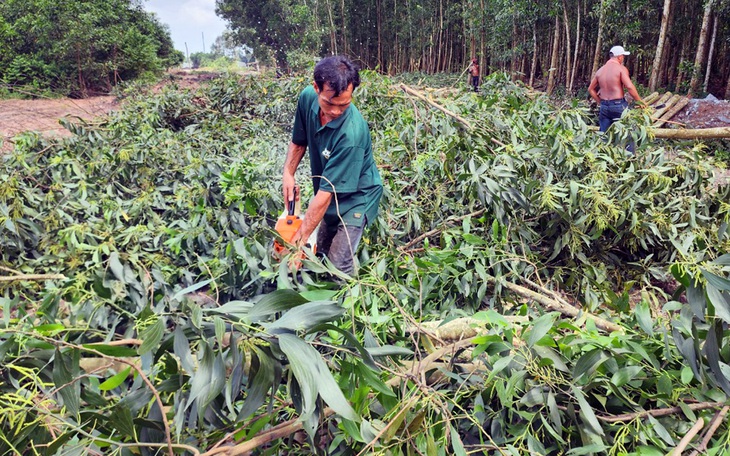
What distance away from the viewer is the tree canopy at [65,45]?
15.6m

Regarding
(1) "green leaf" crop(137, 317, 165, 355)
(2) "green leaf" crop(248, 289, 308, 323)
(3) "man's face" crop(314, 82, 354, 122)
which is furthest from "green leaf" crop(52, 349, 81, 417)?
(3) "man's face" crop(314, 82, 354, 122)

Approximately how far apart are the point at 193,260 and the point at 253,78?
5.50 meters

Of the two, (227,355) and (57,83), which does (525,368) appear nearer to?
(227,355)

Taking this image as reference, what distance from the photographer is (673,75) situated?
13852 millimetres

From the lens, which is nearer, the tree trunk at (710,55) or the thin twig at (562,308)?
the thin twig at (562,308)

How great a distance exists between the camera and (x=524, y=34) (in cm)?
1697

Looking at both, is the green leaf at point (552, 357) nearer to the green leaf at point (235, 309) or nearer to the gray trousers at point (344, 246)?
the green leaf at point (235, 309)

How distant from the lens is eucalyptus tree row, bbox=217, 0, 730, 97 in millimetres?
11414

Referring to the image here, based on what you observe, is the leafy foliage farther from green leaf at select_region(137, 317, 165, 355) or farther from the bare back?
the bare back

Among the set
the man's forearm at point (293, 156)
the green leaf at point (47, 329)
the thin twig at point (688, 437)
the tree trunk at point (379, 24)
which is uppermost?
the tree trunk at point (379, 24)

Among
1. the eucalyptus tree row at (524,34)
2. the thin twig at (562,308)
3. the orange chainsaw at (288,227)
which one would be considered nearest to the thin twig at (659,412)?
the thin twig at (562,308)

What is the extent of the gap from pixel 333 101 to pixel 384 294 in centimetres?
102

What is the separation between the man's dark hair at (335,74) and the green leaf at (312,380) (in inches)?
64.1

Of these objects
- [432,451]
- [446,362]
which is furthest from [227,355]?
[446,362]
